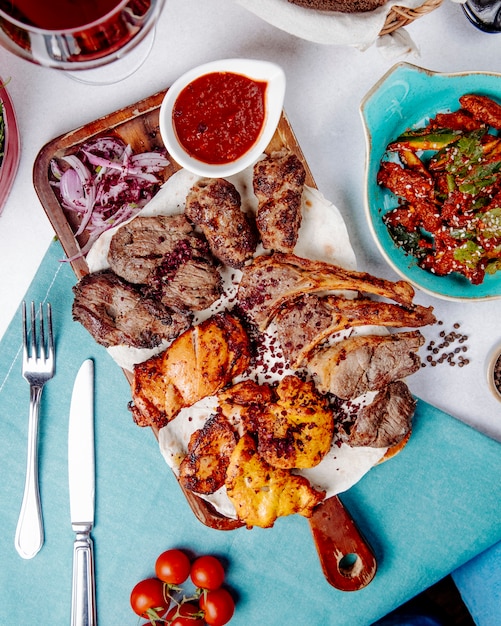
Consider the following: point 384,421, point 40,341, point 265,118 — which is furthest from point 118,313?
point 384,421

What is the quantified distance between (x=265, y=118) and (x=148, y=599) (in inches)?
105

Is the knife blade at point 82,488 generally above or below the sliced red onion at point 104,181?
below

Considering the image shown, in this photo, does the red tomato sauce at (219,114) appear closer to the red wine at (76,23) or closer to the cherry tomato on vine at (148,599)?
the red wine at (76,23)

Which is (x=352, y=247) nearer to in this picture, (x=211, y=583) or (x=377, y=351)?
(x=377, y=351)

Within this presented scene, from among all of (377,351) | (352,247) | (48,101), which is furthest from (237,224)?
(48,101)

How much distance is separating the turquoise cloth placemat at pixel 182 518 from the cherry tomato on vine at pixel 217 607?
137mm

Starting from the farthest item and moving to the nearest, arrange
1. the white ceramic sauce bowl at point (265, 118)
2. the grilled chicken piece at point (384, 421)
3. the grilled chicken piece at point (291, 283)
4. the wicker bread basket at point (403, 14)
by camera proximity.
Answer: the grilled chicken piece at point (384, 421)
the grilled chicken piece at point (291, 283)
the white ceramic sauce bowl at point (265, 118)
the wicker bread basket at point (403, 14)

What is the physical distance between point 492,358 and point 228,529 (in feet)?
5.70

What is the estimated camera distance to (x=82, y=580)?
350cm

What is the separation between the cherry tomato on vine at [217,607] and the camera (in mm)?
3377

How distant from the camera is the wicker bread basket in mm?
2688

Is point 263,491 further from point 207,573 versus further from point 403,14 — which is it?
point 403,14

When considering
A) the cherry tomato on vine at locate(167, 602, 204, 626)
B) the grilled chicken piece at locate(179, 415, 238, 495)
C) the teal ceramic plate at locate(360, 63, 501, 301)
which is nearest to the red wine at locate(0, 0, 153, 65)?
the teal ceramic plate at locate(360, 63, 501, 301)

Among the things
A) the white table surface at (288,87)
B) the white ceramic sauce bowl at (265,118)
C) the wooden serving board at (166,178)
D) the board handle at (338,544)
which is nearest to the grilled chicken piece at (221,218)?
the white ceramic sauce bowl at (265,118)
